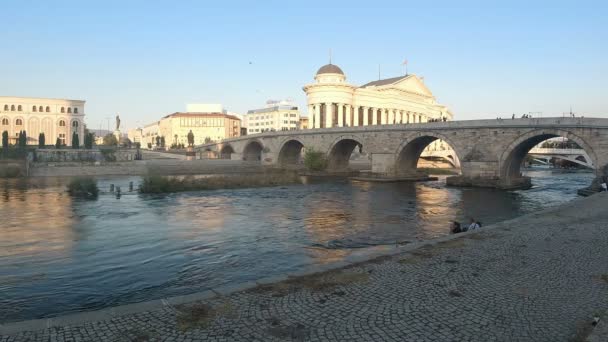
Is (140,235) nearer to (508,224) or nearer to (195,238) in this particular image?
(195,238)

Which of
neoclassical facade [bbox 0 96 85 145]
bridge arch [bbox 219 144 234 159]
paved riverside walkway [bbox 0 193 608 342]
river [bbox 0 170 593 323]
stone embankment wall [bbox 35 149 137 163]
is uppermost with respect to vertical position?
neoclassical facade [bbox 0 96 85 145]

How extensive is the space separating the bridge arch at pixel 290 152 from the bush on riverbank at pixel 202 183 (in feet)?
70.0

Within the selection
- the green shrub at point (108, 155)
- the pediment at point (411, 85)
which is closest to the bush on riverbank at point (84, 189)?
the green shrub at point (108, 155)

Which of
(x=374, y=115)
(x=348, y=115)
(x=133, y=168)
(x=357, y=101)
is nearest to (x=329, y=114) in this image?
(x=348, y=115)

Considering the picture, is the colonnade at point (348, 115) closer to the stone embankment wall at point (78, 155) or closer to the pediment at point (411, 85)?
the pediment at point (411, 85)

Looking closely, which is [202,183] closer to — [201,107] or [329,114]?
[329,114]

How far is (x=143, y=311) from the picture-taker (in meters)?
6.18

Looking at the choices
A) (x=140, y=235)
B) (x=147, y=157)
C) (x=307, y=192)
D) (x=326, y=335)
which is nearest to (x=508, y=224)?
(x=326, y=335)

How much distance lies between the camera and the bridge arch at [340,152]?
53491mm

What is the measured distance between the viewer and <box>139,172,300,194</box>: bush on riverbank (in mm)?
30656

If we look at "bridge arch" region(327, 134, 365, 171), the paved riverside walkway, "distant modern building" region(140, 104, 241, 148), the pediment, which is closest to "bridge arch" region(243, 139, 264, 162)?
"bridge arch" region(327, 134, 365, 171)

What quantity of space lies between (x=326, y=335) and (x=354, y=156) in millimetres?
77624

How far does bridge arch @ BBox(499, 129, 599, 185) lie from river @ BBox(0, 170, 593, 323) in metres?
4.15

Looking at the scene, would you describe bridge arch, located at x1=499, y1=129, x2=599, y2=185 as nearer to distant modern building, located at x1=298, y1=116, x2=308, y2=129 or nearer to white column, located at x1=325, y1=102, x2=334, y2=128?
white column, located at x1=325, y1=102, x2=334, y2=128
